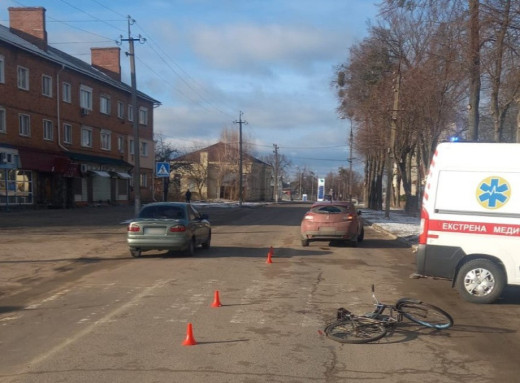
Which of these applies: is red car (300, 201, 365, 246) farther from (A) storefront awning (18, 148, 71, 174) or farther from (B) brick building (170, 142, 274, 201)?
(B) brick building (170, 142, 274, 201)

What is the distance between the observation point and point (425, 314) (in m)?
7.46

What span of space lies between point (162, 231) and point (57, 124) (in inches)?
1035

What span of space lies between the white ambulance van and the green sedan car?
265 inches

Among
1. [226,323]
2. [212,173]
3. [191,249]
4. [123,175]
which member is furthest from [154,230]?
[212,173]

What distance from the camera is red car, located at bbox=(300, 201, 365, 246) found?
16.7m

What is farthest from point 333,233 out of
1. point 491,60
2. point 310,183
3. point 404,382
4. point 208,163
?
point 310,183

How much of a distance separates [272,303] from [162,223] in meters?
6.08

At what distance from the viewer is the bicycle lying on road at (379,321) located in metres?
6.56

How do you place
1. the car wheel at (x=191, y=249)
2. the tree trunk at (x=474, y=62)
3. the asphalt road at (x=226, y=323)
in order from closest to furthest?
the asphalt road at (x=226, y=323) → the car wheel at (x=191, y=249) → the tree trunk at (x=474, y=62)

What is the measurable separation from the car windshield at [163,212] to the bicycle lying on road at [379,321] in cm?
809

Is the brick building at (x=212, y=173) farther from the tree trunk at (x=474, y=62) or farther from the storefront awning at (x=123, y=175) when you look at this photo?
the tree trunk at (x=474, y=62)

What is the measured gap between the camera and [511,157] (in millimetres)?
8703

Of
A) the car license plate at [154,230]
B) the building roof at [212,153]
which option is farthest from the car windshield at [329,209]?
the building roof at [212,153]

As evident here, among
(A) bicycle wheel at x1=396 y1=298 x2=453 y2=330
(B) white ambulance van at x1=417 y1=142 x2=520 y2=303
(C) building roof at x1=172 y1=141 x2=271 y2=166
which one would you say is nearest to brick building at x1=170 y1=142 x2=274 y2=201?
(C) building roof at x1=172 y1=141 x2=271 y2=166
